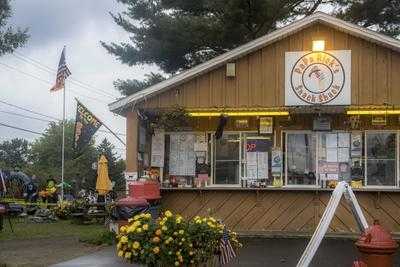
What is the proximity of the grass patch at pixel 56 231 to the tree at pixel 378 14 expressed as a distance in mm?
14875

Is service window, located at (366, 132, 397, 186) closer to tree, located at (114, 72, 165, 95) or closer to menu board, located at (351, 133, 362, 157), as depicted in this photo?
menu board, located at (351, 133, 362, 157)

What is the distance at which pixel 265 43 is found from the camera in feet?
55.4

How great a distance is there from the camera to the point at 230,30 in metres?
27.4

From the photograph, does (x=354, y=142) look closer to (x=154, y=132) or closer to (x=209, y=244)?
(x=154, y=132)

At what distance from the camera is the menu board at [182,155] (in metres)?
17.8

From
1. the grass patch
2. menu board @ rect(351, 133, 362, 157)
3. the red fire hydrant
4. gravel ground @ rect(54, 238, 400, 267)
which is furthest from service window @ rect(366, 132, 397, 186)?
the red fire hydrant

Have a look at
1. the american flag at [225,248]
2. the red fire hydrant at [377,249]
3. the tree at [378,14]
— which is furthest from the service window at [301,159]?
the tree at [378,14]

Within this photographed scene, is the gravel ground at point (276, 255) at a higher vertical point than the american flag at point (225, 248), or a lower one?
lower

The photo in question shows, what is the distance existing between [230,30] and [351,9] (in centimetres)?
559

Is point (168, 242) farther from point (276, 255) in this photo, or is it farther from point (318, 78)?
point (318, 78)

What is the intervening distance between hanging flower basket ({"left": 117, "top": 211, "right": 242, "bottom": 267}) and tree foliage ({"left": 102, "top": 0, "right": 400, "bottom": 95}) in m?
18.2

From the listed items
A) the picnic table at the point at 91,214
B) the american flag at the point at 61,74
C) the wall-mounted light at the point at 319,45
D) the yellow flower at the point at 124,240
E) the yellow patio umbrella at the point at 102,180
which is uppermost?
the american flag at the point at 61,74

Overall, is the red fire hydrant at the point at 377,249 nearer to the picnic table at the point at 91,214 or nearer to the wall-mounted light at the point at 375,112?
the wall-mounted light at the point at 375,112

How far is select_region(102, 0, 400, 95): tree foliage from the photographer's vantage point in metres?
26.8
